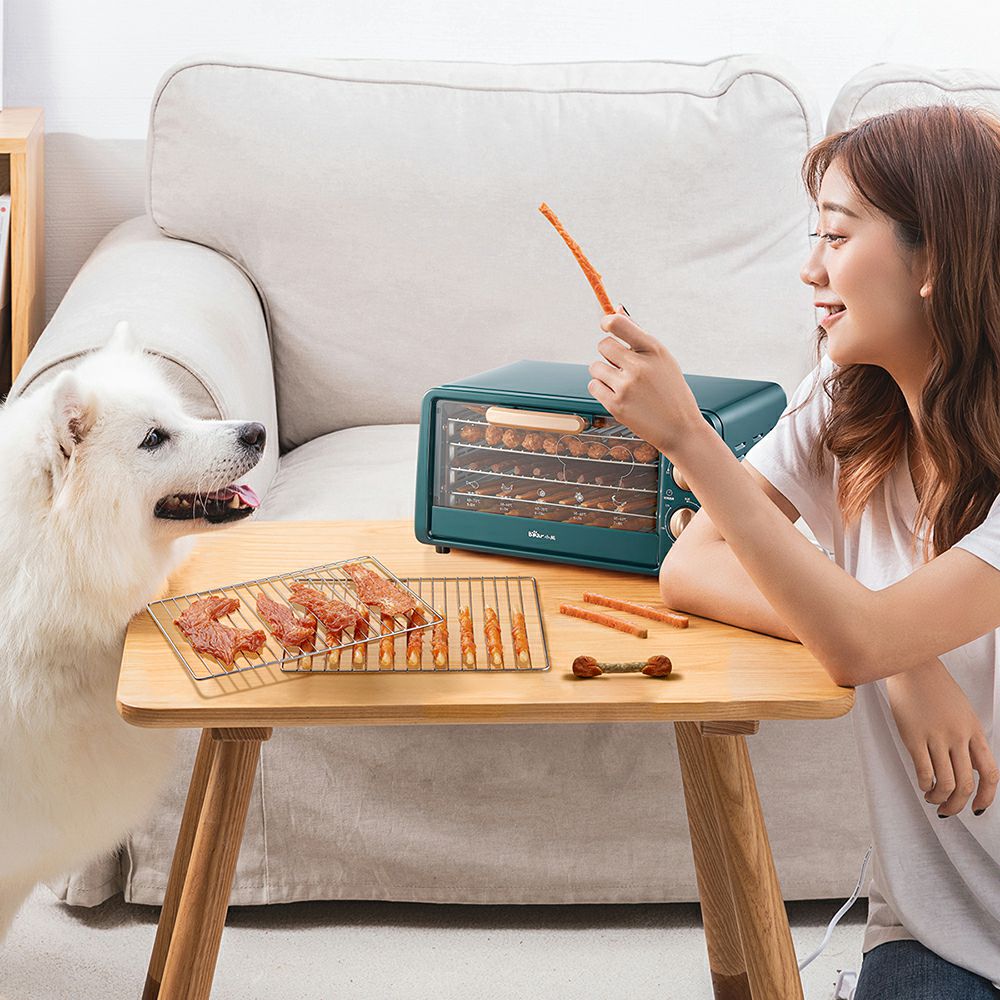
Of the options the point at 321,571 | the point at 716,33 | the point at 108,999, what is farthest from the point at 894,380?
the point at 716,33

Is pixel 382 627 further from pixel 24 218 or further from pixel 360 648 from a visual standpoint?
pixel 24 218

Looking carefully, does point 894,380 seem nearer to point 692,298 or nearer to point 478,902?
point 478,902

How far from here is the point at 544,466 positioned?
1.24m

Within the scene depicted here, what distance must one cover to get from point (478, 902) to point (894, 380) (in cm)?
95

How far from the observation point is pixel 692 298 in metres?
2.13

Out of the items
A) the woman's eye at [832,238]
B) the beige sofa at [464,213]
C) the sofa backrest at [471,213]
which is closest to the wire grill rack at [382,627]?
the woman's eye at [832,238]

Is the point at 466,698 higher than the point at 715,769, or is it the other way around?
the point at 466,698

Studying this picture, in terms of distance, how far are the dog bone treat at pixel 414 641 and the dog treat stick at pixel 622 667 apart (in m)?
0.13

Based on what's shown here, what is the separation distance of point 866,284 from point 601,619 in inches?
14.4

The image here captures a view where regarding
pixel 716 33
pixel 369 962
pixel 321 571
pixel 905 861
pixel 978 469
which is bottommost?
pixel 369 962

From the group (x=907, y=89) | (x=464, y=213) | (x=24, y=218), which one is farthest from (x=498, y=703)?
(x=907, y=89)

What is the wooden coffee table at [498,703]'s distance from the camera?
882 millimetres

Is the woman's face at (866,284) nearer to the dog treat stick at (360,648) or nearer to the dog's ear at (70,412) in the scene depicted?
the dog treat stick at (360,648)

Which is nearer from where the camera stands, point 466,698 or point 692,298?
point 466,698
